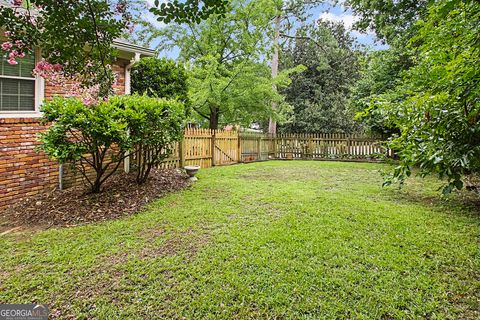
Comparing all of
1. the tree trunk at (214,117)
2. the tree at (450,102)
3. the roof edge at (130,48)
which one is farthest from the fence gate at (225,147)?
the tree at (450,102)

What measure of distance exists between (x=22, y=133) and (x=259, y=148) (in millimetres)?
9463

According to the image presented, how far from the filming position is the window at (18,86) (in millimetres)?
4574

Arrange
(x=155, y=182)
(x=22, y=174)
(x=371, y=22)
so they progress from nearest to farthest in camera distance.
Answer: (x=22, y=174), (x=155, y=182), (x=371, y=22)

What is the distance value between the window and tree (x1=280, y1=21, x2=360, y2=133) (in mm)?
16401

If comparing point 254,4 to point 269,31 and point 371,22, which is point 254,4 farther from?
point 371,22

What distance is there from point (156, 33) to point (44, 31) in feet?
42.9

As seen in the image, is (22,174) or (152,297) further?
(22,174)

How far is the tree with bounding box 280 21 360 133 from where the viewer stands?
63.3 feet

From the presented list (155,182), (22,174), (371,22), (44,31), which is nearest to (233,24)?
(371,22)

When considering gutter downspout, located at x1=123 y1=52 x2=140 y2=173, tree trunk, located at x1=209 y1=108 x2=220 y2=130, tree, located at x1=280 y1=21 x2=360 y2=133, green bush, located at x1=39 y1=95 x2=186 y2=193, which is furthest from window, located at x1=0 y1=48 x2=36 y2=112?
tree, located at x1=280 y1=21 x2=360 y2=133

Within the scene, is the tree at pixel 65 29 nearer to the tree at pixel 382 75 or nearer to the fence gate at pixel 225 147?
the fence gate at pixel 225 147

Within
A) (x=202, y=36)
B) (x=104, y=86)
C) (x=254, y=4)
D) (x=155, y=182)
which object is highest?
(x=254, y=4)

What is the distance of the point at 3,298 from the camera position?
7.04 ft

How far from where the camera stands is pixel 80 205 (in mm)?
4328
